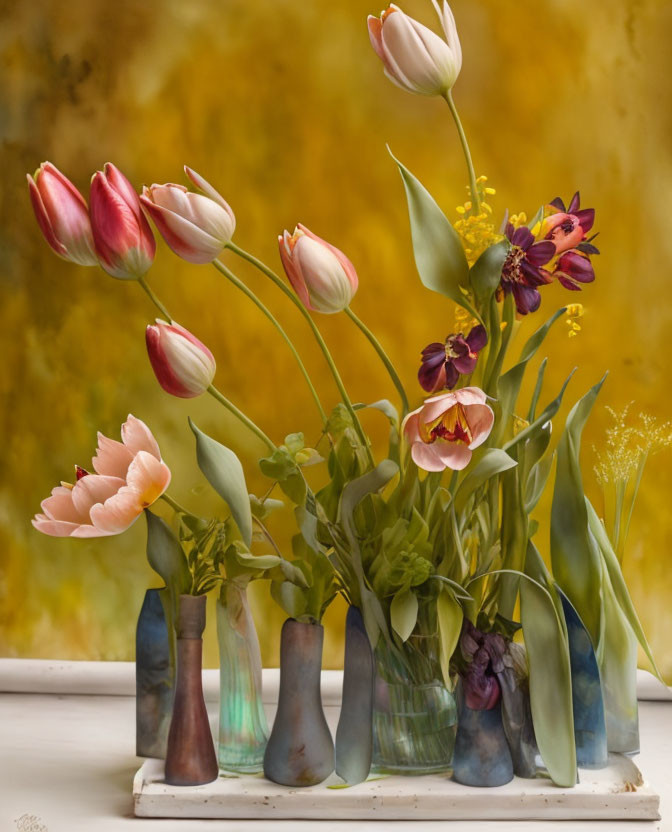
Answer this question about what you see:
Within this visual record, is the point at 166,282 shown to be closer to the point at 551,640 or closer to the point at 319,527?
the point at 319,527

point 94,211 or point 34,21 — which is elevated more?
point 34,21

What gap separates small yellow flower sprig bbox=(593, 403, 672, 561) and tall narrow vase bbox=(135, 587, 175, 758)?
1.59ft

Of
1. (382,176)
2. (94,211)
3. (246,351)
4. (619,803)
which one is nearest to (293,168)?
(382,176)

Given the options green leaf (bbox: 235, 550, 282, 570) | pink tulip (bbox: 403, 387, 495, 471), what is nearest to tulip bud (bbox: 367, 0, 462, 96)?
pink tulip (bbox: 403, 387, 495, 471)

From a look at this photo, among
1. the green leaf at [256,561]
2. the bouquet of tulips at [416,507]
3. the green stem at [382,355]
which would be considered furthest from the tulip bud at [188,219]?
the green leaf at [256,561]

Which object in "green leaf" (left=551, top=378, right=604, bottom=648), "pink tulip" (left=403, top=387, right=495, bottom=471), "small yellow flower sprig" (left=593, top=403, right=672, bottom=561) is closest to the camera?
"pink tulip" (left=403, top=387, right=495, bottom=471)

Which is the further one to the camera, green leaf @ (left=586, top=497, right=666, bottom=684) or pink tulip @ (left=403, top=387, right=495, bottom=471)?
green leaf @ (left=586, top=497, right=666, bottom=684)

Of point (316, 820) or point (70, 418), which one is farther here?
point (70, 418)

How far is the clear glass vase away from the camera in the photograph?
749 millimetres

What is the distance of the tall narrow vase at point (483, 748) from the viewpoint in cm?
73

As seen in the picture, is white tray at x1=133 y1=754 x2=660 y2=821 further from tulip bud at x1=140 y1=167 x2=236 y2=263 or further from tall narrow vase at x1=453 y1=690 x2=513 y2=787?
tulip bud at x1=140 y1=167 x2=236 y2=263

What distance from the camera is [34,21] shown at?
110 cm

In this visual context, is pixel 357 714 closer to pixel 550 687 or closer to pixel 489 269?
pixel 550 687

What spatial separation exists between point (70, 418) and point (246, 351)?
0.20 meters
